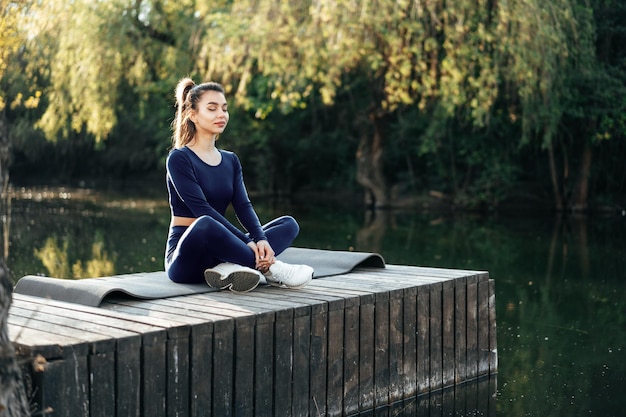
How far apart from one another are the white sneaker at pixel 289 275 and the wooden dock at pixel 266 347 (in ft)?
0.21

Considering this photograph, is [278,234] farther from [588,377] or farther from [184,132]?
[588,377]

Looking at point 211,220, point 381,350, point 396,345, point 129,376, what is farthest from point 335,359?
point 129,376

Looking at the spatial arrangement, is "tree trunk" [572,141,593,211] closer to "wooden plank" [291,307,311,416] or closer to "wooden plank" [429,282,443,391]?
"wooden plank" [429,282,443,391]

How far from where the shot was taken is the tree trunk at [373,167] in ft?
79.6

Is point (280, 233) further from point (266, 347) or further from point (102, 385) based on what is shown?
point (102, 385)

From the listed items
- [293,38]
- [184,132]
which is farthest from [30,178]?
[184,132]

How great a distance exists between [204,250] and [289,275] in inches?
18.4

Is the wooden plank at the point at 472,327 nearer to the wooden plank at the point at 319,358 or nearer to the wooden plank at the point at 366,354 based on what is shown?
the wooden plank at the point at 366,354

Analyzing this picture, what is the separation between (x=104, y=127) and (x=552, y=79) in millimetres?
9752

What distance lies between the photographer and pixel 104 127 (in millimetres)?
21125

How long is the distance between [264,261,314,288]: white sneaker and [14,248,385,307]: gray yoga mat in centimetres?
34

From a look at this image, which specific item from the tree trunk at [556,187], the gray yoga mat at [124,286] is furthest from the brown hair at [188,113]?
the tree trunk at [556,187]

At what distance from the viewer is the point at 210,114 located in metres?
5.29

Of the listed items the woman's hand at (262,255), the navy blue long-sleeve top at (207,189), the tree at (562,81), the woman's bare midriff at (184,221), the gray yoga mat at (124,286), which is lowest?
the gray yoga mat at (124,286)
